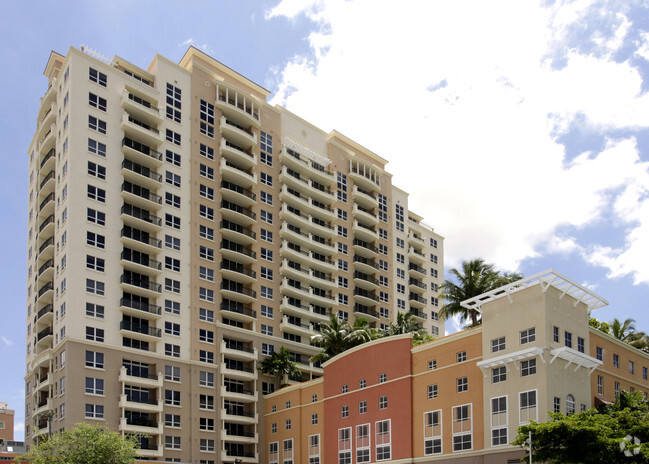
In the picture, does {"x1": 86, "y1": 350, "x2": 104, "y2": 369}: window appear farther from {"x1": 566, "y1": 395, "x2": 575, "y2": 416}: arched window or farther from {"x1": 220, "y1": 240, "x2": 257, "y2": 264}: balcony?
{"x1": 566, "y1": 395, "x2": 575, "y2": 416}: arched window

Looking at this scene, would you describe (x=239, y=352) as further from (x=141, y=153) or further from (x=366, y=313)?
(x=141, y=153)

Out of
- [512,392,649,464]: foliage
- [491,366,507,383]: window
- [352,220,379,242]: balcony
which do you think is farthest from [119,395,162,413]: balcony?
[352,220,379,242]: balcony

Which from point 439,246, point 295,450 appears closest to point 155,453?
point 295,450

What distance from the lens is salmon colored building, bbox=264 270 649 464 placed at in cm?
5950

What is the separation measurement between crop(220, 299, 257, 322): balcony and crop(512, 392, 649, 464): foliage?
49.6 meters

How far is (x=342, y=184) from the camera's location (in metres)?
117

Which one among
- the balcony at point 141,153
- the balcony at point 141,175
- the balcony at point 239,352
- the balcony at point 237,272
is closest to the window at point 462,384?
the balcony at point 239,352

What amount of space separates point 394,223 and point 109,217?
54060 millimetres

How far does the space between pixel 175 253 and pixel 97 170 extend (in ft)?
45.6

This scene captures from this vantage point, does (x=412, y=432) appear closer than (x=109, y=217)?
Yes

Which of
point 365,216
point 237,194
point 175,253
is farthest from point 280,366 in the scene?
point 365,216

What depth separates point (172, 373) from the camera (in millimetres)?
86812

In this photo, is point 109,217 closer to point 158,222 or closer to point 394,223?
point 158,222

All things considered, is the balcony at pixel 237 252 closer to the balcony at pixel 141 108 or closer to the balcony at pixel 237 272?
the balcony at pixel 237 272
